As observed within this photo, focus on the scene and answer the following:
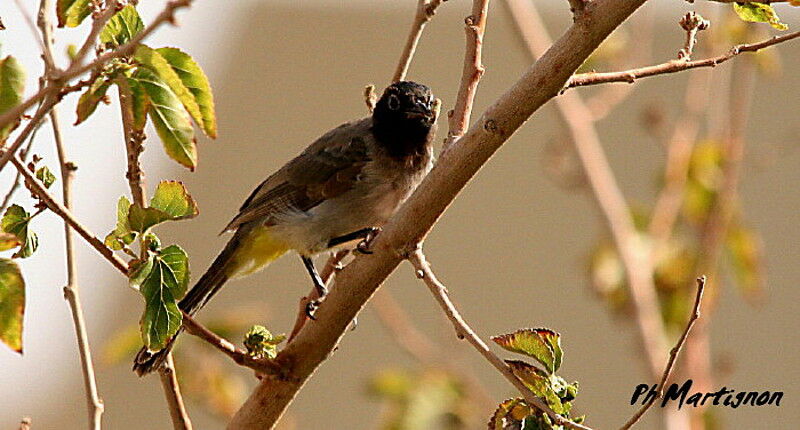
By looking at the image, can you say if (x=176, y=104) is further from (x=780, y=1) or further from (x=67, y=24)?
(x=780, y=1)

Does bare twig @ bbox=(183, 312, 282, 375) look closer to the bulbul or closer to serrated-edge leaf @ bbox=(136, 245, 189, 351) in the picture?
serrated-edge leaf @ bbox=(136, 245, 189, 351)

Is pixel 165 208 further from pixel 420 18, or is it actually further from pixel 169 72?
pixel 420 18

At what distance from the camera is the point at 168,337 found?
179 cm

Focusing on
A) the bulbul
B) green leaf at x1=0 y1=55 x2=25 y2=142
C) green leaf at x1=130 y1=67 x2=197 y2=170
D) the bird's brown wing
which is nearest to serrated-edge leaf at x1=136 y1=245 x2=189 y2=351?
green leaf at x1=130 y1=67 x2=197 y2=170

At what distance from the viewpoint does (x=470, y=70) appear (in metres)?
2.24

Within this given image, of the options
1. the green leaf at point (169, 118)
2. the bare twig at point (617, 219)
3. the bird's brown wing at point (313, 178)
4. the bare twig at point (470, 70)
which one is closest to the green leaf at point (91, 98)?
the green leaf at point (169, 118)

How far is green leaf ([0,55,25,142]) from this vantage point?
161cm

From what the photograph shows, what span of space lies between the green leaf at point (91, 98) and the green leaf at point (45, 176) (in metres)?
0.16

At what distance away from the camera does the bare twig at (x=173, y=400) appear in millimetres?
2121

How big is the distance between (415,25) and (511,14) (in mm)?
1759

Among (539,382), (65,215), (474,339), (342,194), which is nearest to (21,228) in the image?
(65,215)

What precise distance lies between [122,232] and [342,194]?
1821mm

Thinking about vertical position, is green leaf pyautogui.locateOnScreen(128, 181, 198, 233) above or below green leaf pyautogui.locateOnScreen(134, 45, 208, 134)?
below

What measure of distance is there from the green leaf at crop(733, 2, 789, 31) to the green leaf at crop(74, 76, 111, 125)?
1.03 m
